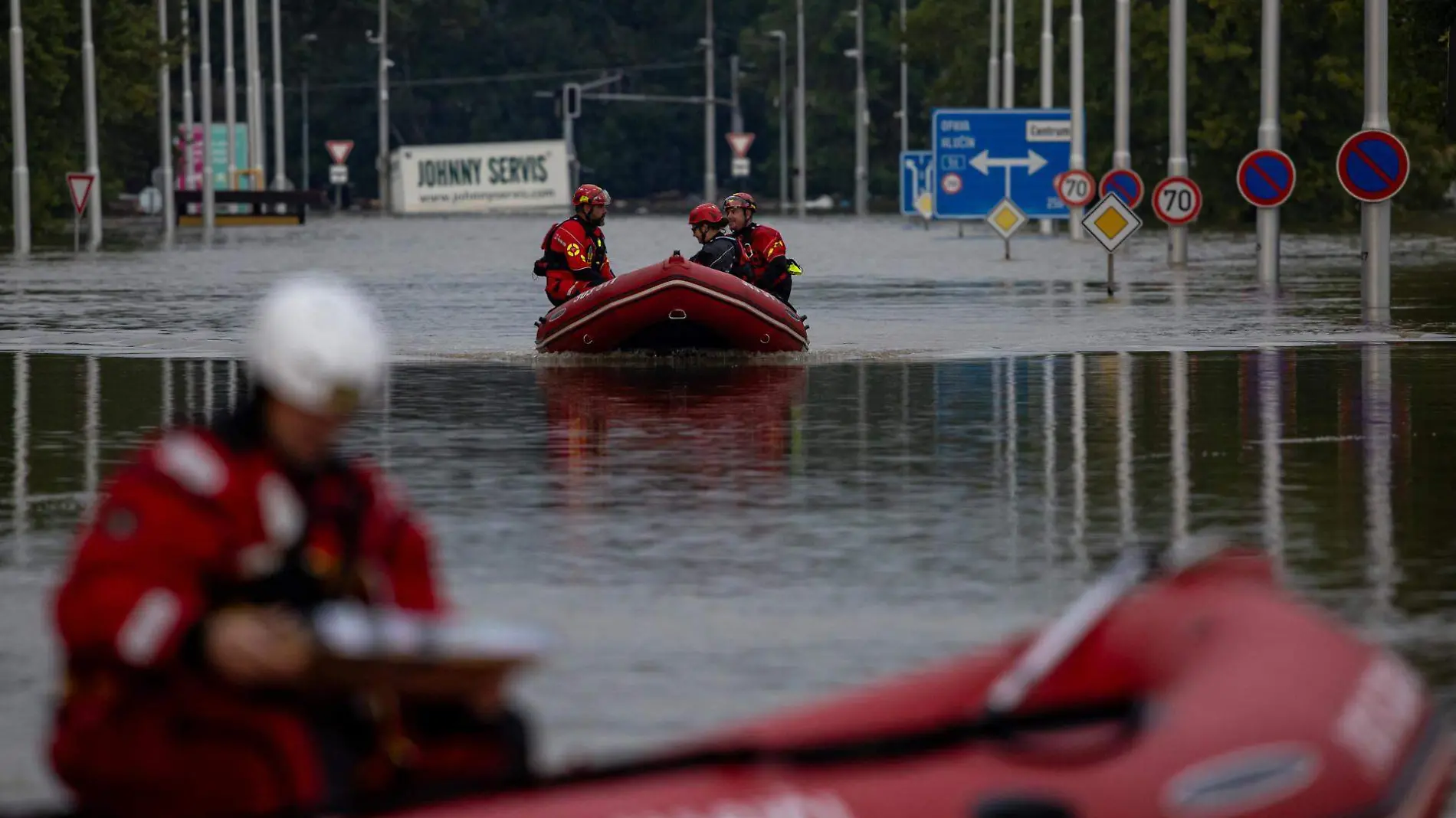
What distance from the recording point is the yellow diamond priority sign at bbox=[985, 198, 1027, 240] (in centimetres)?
5269

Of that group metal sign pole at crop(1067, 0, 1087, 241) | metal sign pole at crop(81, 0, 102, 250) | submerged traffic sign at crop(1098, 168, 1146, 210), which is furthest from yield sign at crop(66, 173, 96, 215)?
submerged traffic sign at crop(1098, 168, 1146, 210)

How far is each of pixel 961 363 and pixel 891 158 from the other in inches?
4449

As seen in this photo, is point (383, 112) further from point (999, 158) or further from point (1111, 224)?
point (1111, 224)

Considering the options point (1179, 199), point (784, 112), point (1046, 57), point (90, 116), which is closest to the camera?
point (1179, 199)

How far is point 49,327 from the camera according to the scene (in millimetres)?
31297

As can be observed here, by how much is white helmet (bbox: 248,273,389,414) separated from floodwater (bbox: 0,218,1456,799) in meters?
2.90

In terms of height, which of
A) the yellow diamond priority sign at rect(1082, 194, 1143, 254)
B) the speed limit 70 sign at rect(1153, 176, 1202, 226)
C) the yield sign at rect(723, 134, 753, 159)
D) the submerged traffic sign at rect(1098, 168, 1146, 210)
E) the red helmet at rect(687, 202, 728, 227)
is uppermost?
the yield sign at rect(723, 134, 753, 159)

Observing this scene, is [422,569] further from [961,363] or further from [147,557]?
[961,363]

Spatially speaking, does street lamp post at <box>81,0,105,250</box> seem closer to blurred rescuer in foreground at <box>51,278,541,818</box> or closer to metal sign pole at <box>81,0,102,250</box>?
metal sign pole at <box>81,0,102,250</box>

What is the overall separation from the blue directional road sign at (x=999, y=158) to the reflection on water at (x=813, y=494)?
35612 mm

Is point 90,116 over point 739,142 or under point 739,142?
under

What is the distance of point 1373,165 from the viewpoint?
2922 cm

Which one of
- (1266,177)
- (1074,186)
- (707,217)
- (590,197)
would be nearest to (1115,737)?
(590,197)

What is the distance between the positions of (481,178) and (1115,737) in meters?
117
